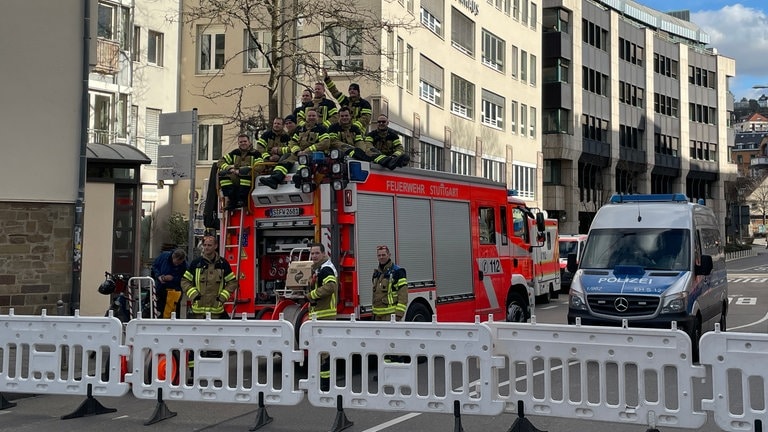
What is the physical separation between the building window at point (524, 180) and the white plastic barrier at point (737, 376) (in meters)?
38.9

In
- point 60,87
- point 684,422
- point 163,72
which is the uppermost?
point 163,72

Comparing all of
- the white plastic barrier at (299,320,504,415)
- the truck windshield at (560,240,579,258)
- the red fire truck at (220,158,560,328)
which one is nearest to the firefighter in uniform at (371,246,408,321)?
the red fire truck at (220,158,560,328)

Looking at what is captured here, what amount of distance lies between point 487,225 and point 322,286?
5.27m

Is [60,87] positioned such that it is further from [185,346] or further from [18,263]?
[185,346]

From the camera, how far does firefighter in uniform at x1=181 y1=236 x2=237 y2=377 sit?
1133cm

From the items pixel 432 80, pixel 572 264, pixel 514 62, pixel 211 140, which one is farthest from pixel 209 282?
pixel 514 62

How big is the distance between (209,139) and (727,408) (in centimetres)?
2768

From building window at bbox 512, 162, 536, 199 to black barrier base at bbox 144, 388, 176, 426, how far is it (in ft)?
125

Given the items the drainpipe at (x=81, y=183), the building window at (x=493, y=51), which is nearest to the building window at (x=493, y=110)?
the building window at (x=493, y=51)

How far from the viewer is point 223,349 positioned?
8.88 metres

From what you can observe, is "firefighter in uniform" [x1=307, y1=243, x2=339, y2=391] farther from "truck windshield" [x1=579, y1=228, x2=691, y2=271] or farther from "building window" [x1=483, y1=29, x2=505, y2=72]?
"building window" [x1=483, y1=29, x2=505, y2=72]

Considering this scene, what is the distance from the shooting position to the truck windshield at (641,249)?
1339 centimetres

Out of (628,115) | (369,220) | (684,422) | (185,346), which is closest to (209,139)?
(369,220)

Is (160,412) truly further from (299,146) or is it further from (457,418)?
(299,146)
